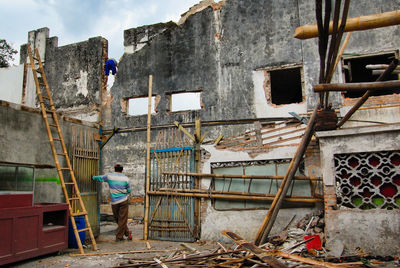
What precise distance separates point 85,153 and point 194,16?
30.4ft

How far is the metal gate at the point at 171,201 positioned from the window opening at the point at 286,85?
746 cm

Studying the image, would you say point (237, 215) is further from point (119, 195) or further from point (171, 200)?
point (119, 195)

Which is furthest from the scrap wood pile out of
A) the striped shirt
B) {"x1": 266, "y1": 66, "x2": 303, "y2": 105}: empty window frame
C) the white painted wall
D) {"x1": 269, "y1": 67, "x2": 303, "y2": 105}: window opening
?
the white painted wall

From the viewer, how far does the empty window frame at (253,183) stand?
7.37 meters

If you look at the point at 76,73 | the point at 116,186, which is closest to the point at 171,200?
the point at 116,186

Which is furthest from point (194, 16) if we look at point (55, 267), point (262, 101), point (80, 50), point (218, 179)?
point (55, 267)

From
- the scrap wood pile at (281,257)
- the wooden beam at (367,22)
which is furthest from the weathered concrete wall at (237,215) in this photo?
the wooden beam at (367,22)

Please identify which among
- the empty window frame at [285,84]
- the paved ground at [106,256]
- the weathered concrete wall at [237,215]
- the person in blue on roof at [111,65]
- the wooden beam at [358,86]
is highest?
the person in blue on roof at [111,65]

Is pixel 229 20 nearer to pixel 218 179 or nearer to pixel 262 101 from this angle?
pixel 262 101

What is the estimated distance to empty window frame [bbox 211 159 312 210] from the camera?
737 cm

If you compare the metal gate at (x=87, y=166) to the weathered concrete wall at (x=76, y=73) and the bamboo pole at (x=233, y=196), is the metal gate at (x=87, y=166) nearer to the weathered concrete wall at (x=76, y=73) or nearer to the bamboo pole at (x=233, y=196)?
the bamboo pole at (x=233, y=196)

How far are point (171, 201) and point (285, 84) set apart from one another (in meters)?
9.82

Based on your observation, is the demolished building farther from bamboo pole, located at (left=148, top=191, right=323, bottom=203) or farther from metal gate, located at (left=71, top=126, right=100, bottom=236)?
metal gate, located at (left=71, top=126, right=100, bottom=236)

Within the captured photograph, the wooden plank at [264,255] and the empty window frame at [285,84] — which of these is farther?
the empty window frame at [285,84]
